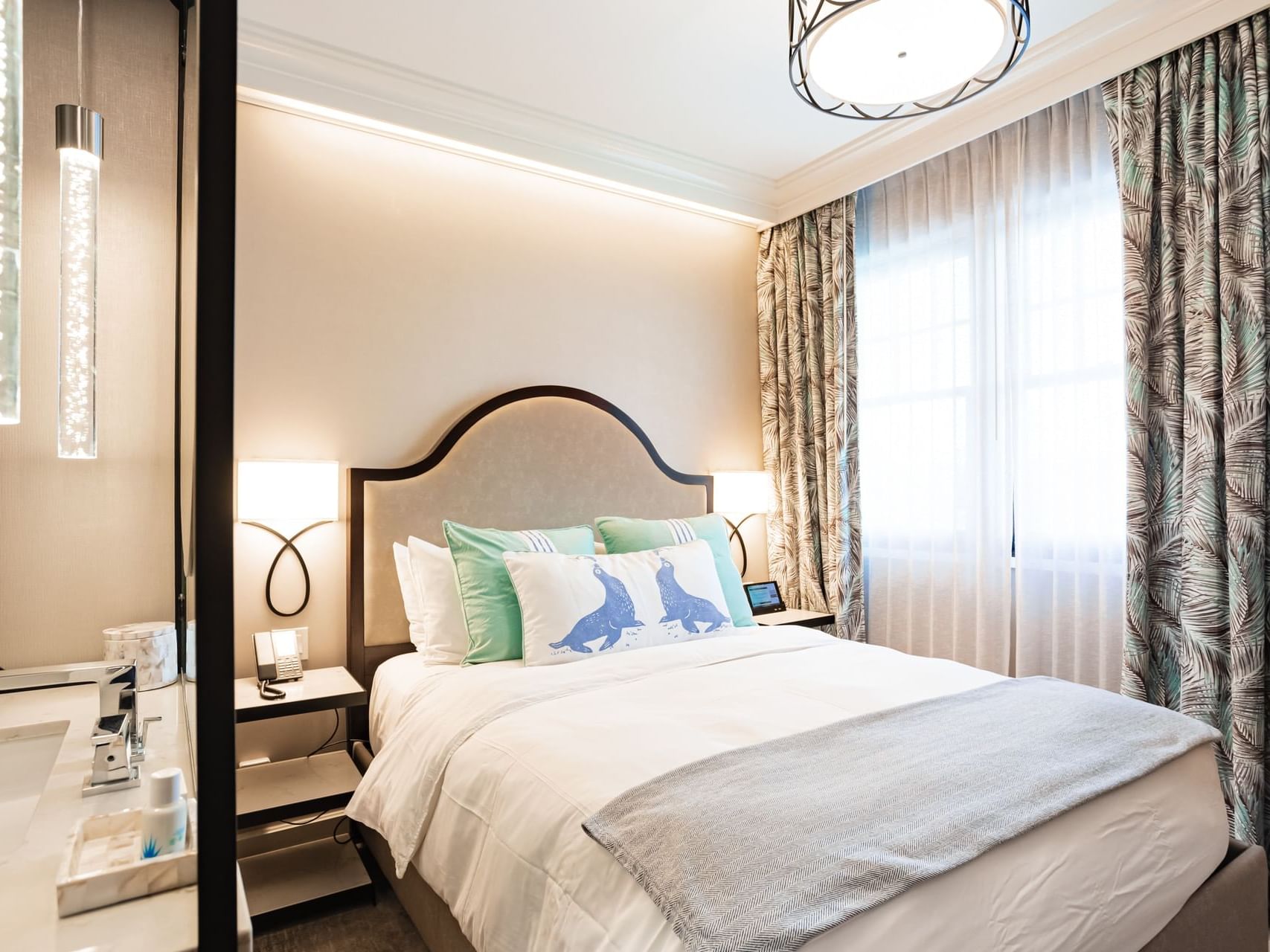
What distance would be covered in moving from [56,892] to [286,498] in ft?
6.36

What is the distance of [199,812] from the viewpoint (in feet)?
2.18

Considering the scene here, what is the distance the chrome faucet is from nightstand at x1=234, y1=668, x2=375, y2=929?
1.12 meters

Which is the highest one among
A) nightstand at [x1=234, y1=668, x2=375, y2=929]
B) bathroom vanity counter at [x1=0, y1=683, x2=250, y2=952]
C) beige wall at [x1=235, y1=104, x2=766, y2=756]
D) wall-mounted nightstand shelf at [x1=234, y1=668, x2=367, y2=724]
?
beige wall at [x1=235, y1=104, x2=766, y2=756]

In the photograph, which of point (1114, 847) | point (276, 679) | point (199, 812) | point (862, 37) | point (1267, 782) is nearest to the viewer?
point (199, 812)

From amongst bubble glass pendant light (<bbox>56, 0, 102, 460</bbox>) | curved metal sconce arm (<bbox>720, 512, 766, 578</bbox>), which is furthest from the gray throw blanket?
curved metal sconce arm (<bbox>720, 512, 766, 578</bbox>)

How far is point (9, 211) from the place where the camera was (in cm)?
47

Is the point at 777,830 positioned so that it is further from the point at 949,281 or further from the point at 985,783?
the point at 949,281

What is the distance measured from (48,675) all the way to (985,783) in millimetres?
1614

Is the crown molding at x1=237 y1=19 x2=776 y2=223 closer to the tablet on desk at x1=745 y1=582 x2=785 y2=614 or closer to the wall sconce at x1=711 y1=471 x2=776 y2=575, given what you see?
the wall sconce at x1=711 y1=471 x2=776 y2=575

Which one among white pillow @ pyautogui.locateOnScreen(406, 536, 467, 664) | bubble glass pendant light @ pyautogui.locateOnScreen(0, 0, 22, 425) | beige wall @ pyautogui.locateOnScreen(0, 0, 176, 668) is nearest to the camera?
bubble glass pendant light @ pyautogui.locateOnScreen(0, 0, 22, 425)

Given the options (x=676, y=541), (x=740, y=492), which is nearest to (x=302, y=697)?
(x=676, y=541)

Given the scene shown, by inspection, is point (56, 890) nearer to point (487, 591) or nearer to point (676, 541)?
point (487, 591)

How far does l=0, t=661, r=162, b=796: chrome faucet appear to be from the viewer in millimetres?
1078

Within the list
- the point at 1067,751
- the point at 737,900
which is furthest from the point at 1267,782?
the point at 737,900
